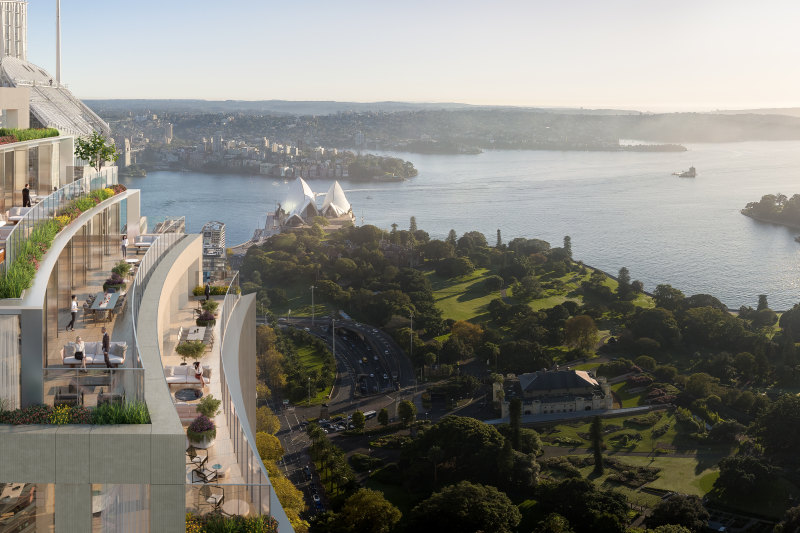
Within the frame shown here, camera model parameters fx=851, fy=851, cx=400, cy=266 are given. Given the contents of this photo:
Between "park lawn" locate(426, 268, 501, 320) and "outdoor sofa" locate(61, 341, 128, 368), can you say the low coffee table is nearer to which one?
"outdoor sofa" locate(61, 341, 128, 368)

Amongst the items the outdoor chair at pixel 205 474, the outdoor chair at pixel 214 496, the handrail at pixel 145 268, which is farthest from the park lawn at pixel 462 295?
the outdoor chair at pixel 214 496

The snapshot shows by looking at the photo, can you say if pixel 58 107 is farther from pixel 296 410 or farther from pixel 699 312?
pixel 699 312

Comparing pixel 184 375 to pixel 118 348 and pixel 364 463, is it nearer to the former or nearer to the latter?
pixel 118 348

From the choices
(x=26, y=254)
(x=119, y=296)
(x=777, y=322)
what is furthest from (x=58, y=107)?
(x=777, y=322)

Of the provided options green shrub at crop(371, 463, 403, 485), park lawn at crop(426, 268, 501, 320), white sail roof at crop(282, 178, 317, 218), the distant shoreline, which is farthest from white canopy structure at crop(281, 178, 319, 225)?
Answer: the distant shoreline

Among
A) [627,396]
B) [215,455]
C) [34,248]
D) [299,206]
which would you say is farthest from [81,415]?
[299,206]

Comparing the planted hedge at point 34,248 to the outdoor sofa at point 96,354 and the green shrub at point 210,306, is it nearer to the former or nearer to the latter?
the outdoor sofa at point 96,354

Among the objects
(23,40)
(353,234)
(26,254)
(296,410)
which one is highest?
(23,40)
